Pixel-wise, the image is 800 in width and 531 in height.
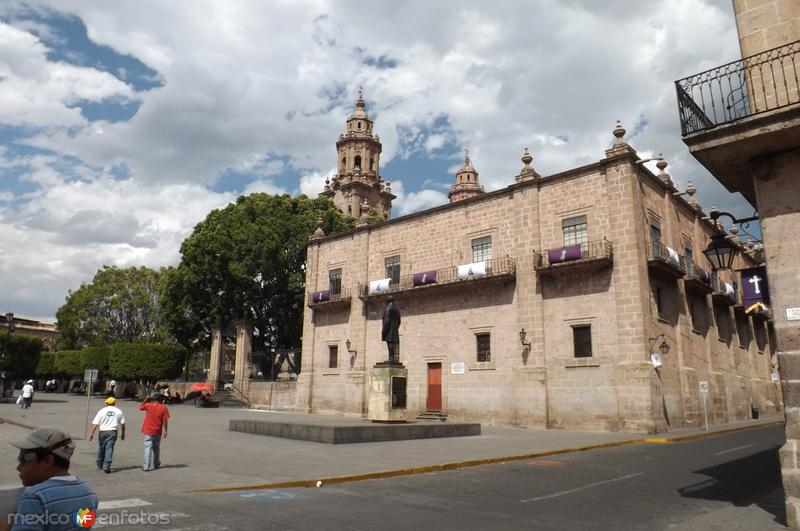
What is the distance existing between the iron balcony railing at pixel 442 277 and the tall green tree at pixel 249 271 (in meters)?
9.99

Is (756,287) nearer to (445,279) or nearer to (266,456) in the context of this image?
(266,456)

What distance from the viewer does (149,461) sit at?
972 centimetres

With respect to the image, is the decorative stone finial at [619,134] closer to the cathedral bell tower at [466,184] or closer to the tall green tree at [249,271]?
the tall green tree at [249,271]

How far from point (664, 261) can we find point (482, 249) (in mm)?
7847

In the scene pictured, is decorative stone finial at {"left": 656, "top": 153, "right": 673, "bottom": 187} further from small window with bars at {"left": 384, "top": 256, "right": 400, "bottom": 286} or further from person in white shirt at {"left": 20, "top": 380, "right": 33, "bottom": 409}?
person in white shirt at {"left": 20, "top": 380, "right": 33, "bottom": 409}

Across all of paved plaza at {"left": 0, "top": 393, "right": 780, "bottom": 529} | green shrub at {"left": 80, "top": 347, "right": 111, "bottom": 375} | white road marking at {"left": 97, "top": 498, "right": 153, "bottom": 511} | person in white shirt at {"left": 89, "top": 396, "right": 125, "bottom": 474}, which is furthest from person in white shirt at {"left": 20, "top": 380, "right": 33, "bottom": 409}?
white road marking at {"left": 97, "top": 498, "right": 153, "bottom": 511}

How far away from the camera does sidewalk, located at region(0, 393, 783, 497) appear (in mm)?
8852

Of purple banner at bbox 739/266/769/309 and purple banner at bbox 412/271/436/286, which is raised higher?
purple banner at bbox 412/271/436/286

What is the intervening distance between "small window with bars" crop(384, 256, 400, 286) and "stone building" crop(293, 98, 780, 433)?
8 centimetres

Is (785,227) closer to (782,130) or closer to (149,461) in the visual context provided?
(782,130)

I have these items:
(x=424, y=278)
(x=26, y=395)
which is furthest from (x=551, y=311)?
(x=26, y=395)

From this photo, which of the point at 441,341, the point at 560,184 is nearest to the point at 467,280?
the point at 441,341

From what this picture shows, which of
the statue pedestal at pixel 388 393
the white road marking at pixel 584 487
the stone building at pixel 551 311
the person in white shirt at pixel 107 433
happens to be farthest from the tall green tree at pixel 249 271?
the white road marking at pixel 584 487

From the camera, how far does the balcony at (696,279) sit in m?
24.3
